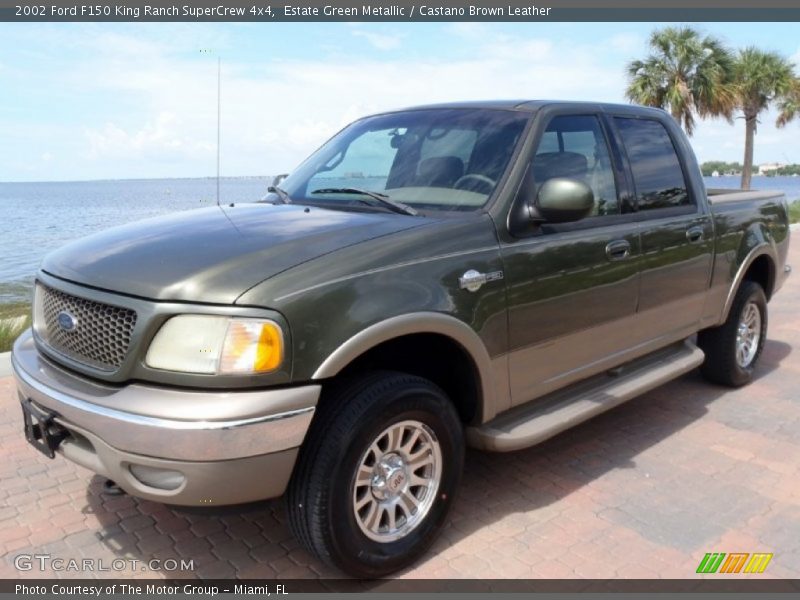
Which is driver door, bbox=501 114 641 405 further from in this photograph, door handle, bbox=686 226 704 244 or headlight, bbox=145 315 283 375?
headlight, bbox=145 315 283 375

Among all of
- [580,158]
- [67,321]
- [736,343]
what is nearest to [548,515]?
[580,158]

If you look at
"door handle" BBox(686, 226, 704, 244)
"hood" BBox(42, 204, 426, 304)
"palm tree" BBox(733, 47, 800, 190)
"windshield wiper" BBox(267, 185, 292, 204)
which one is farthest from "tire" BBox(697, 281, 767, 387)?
"palm tree" BBox(733, 47, 800, 190)

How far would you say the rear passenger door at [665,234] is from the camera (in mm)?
4359

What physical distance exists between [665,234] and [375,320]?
2.41 meters

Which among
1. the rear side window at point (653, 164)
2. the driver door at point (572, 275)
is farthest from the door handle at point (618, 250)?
the rear side window at point (653, 164)

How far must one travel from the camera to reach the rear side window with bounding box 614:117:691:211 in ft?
14.5

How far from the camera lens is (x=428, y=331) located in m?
3.03

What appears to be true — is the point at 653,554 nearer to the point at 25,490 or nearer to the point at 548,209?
the point at 548,209

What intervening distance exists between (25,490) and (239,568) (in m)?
1.51

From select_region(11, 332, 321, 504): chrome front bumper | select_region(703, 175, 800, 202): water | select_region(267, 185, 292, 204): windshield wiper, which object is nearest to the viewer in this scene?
select_region(11, 332, 321, 504): chrome front bumper

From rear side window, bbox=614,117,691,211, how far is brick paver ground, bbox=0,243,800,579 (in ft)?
5.09

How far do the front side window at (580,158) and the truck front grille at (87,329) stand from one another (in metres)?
2.12

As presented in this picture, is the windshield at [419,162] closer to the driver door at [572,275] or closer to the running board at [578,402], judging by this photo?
the driver door at [572,275]

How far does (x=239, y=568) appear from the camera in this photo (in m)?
3.19
